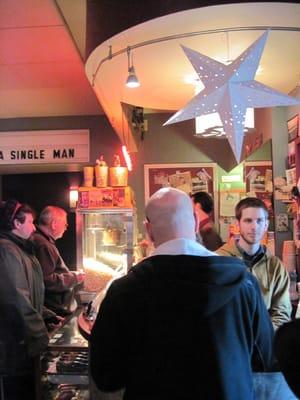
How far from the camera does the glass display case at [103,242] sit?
5168 millimetres

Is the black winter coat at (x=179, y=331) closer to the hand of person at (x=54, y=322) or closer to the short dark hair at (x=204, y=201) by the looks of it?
the hand of person at (x=54, y=322)

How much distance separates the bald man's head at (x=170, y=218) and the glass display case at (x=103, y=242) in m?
3.45

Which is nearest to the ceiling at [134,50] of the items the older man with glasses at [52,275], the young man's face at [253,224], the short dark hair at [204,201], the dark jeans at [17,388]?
the short dark hair at [204,201]

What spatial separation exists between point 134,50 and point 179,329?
77.5 inches

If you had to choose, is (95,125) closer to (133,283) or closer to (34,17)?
(34,17)

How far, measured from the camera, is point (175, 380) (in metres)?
1.48

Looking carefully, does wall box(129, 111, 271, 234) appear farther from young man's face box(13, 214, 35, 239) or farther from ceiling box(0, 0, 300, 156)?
young man's face box(13, 214, 35, 239)

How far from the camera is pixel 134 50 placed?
9.52ft

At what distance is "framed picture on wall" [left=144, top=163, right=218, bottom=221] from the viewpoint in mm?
6746

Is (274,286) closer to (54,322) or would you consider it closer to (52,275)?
(54,322)

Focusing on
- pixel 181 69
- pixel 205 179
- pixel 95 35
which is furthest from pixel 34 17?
pixel 205 179

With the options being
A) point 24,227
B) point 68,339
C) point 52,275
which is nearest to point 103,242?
point 52,275

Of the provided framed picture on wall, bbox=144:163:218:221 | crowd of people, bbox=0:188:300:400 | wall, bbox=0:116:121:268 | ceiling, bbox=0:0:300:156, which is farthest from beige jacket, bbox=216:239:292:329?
wall, bbox=0:116:121:268

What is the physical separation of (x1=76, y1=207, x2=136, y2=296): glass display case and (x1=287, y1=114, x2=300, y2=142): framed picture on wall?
1.97m
